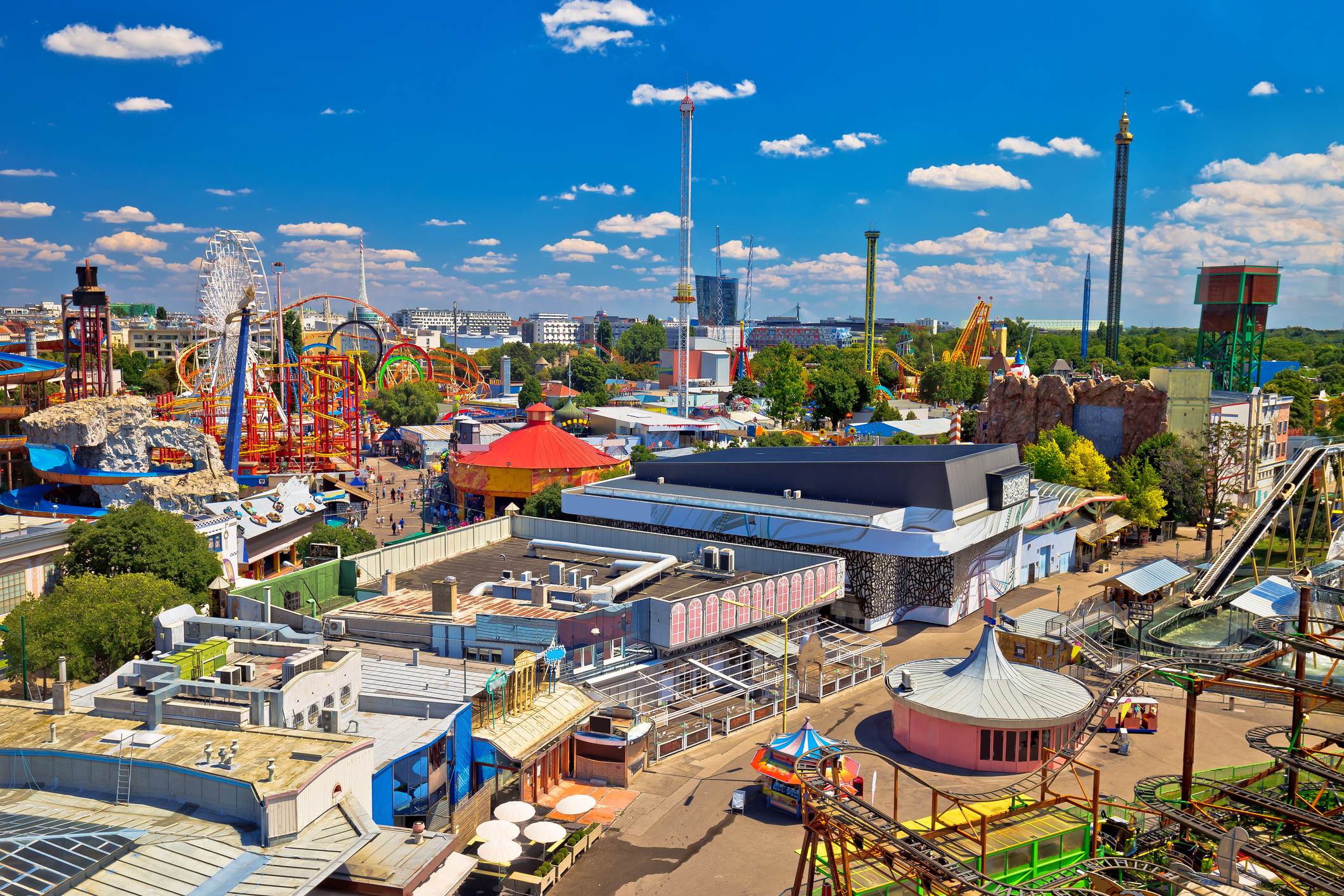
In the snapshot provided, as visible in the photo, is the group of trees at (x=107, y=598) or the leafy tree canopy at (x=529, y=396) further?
the leafy tree canopy at (x=529, y=396)

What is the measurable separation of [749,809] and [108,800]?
1301cm

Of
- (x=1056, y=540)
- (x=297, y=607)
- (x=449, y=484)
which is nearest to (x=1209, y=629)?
(x=1056, y=540)

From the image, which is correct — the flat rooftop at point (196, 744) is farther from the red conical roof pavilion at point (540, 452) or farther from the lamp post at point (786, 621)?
the red conical roof pavilion at point (540, 452)

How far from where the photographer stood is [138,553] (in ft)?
107

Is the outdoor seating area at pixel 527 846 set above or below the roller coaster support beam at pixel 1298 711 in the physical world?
below

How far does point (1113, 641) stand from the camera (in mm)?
34344

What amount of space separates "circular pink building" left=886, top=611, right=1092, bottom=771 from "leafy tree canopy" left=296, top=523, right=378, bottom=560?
2264cm

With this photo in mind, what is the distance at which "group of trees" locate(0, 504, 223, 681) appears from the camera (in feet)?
87.2

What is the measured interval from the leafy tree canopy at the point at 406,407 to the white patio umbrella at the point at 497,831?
80.9 metres

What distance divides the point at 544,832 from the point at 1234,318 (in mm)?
85447

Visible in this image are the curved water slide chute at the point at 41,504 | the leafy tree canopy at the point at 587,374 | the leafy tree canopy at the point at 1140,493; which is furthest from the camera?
the leafy tree canopy at the point at 587,374

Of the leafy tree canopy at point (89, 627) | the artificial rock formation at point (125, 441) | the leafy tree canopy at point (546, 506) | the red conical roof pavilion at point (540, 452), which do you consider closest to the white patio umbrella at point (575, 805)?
the leafy tree canopy at point (89, 627)

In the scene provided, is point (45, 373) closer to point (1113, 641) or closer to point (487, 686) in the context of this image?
point (487, 686)

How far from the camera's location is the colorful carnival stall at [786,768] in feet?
72.0
